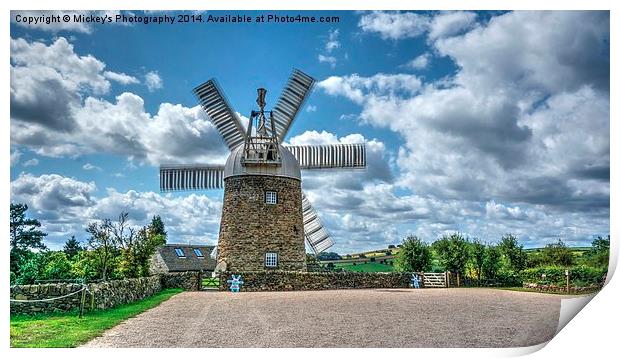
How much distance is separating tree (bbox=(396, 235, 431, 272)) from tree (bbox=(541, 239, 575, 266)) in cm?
530

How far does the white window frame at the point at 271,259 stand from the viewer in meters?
21.8

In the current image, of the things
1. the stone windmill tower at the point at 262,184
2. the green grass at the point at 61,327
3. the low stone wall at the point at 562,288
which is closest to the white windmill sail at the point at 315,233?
the stone windmill tower at the point at 262,184

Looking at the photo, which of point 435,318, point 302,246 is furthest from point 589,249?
point 302,246

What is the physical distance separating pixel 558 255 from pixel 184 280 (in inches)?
508

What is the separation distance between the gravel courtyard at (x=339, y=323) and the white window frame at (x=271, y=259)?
4.50 m

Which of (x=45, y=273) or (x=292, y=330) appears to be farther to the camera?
(x=45, y=273)

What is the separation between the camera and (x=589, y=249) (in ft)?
49.0

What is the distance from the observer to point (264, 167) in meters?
22.1

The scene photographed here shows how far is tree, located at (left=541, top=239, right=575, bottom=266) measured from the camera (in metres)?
20.0

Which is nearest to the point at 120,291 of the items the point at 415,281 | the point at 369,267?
the point at 415,281

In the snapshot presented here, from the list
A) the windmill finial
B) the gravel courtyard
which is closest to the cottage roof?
the windmill finial

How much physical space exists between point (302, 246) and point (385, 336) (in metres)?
11.6

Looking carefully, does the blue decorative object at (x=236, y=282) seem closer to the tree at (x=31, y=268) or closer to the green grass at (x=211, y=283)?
the green grass at (x=211, y=283)
